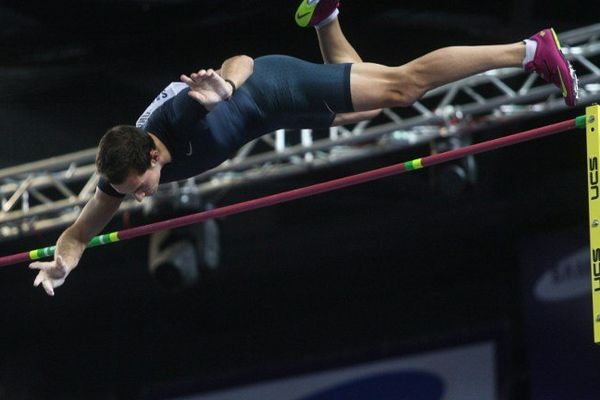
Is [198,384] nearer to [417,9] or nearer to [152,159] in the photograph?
[417,9]

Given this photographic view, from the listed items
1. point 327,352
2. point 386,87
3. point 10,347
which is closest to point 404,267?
point 327,352

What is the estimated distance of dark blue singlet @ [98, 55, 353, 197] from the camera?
19.1 ft

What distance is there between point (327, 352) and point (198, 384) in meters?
1.11

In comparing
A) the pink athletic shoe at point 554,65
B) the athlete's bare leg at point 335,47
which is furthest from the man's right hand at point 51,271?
the pink athletic shoe at point 554,65

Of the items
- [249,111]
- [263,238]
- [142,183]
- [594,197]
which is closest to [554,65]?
[594,197]

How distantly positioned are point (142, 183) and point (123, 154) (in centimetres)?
16

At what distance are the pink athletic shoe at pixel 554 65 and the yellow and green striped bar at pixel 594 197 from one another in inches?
8.5

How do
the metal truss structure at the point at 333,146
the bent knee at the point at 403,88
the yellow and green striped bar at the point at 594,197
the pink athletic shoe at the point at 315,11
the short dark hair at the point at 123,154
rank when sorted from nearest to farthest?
the yellow and green striped bar at the point at 594,197 < the short dark hair at the point at 123,154 < the bent knee at the point at 403,88 < the pink athletic shoe at the point at 315,11 < the metal truss structure at the point at 333,146

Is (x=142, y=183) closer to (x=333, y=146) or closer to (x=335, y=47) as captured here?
(x=335, y=47)

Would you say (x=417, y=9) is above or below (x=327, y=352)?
above

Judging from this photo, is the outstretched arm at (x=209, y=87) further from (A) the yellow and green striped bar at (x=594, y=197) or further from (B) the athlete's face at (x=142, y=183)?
(A) the yellow and green striped bar at (x=594, y=197)

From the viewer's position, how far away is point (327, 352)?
404 inches

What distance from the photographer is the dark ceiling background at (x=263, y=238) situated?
9.09 m

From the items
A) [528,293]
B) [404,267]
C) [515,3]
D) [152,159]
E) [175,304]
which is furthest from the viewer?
[175,304]
